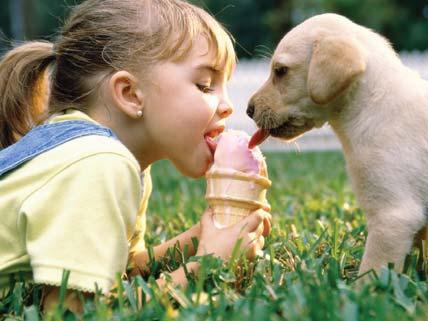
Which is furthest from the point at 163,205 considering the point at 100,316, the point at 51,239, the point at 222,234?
the point at 100,316

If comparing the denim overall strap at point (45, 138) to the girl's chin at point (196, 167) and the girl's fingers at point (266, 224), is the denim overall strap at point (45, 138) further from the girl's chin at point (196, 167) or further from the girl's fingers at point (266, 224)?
the girl's fingers at point (266, 224)

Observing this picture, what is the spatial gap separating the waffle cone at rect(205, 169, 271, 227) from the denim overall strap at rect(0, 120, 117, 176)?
22.3 inches

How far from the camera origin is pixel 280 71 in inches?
143

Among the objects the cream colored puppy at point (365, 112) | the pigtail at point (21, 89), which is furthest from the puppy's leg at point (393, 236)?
the pigtail at point (21, 89)

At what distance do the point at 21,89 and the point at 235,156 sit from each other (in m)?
1.20

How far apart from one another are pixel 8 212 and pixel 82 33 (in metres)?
1.07

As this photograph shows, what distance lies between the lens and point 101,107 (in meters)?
3.56

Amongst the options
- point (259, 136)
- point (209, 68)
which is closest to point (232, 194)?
point (259, 136)

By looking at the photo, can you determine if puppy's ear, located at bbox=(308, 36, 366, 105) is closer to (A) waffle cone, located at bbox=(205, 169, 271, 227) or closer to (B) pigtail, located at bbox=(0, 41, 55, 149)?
A: (A) waffle cone, located at bbox=(205, 169, 271, 227)

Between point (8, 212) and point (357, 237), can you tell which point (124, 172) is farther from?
point (357, 237)

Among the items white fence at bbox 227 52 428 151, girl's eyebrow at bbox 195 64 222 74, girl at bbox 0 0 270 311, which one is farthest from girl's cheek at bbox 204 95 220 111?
white fence at bbox 227 52 428 151

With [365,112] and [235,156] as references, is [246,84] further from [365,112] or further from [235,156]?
[365,112]

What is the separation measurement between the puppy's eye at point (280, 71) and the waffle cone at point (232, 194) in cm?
53

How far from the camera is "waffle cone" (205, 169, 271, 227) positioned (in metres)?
3.43
